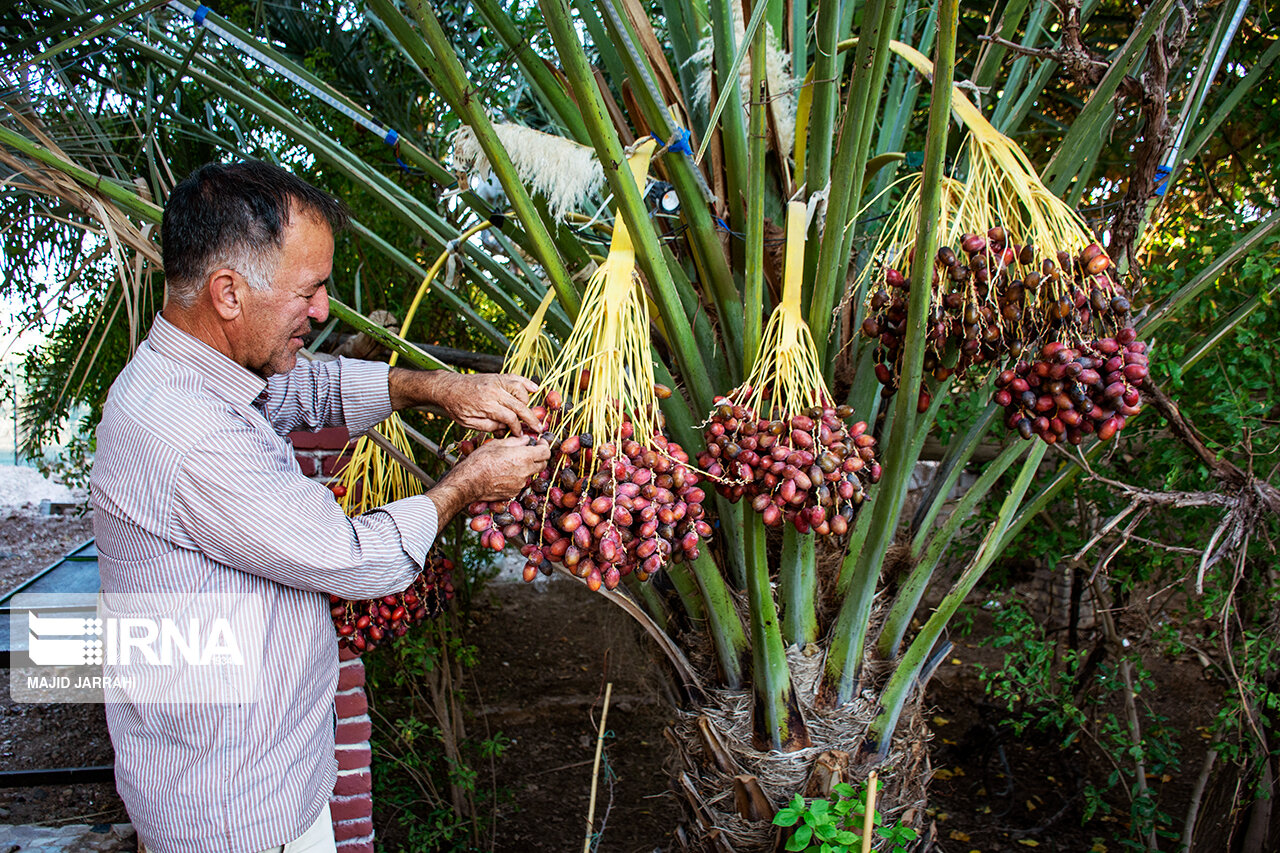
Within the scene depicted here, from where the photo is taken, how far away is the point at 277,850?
1.48 meters

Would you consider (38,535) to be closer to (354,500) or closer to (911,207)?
(354,500)

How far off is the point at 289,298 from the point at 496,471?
0.50 meters

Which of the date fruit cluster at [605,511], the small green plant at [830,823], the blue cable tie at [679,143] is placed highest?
the blue cable tie at [679,143]

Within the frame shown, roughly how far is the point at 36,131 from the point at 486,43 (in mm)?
2228

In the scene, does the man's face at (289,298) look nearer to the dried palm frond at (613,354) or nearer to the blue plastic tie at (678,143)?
the dried palm frond at (613,354)

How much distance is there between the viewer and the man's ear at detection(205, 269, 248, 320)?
4.38 feet

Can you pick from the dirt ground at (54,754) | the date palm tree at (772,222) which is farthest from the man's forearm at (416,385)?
the dirt ground at (54,754)

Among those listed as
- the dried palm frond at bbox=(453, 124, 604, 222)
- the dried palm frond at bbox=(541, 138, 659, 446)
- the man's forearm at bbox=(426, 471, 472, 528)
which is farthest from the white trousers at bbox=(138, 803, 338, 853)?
the dried palm frond at bbox=(453, 124, 604, 222)

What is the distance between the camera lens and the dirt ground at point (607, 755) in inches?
130

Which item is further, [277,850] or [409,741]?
[409,741]

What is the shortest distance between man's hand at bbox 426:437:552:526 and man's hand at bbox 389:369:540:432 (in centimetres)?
5

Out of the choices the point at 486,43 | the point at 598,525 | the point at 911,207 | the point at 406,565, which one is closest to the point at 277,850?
the point at 406,565

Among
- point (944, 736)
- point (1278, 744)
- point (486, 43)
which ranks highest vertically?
point (486, 43)

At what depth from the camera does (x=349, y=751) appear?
2.47 m
